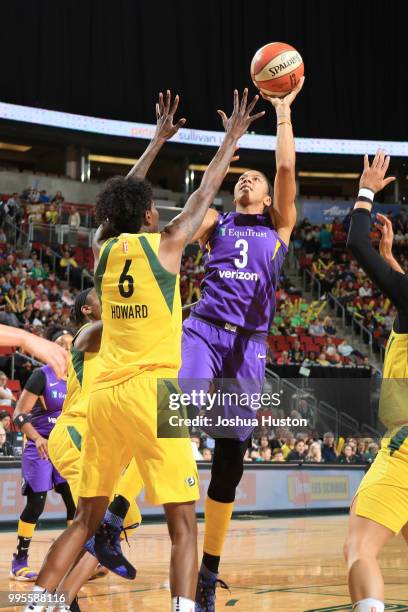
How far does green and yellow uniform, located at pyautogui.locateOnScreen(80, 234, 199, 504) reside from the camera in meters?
4.39

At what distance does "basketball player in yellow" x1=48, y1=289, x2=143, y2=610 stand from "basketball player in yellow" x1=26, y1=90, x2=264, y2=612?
50cm

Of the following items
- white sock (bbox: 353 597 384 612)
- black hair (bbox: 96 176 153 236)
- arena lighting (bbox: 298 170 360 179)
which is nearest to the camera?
white sock (bbox: 353 597 384 612)

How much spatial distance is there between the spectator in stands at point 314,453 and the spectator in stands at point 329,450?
12 cm

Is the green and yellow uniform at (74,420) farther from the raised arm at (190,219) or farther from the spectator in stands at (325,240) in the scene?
the spectator in stands at (325,240)

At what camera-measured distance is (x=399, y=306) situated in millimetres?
4277

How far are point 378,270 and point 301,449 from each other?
11439 mm

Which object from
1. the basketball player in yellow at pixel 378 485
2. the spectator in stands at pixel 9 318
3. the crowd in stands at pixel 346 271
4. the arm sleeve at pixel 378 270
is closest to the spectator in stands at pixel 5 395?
the spectator in stands at pixel 9 318

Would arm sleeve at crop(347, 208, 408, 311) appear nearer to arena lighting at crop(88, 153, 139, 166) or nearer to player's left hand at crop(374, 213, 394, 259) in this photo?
player's left hand at crop(374, 213, 394, 259)

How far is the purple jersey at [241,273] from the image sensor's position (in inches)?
230

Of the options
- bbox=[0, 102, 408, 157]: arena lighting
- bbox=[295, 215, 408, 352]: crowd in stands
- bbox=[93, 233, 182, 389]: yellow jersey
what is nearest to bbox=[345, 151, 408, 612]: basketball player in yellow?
bbox=[93, 233, 182, 389]: yellow jersey

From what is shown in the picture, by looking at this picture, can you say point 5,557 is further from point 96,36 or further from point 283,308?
point 96,36

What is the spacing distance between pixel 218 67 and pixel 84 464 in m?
28.7

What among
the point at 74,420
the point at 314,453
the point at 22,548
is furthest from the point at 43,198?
the point at 74,420

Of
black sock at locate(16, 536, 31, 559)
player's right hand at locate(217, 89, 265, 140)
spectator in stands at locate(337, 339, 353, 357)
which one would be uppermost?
player's right hand at locate(217, 89, 265, 140)
